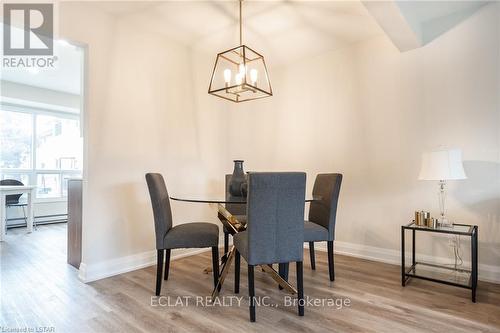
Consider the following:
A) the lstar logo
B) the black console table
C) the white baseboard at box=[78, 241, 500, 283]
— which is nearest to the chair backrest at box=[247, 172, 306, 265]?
the black console table

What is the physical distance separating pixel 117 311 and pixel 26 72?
455cm

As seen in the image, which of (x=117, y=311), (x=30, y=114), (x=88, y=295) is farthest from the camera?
(x=30, y=114)

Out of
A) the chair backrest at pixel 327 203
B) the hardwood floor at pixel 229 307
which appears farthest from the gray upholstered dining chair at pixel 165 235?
the chair backrest at pixel 327 203

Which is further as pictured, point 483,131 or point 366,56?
point 366,56

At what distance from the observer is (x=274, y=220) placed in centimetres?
190

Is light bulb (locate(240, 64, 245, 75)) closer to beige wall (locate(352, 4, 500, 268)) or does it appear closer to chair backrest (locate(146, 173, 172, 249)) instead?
chair backrest (locate(146, 173, 172, 249))

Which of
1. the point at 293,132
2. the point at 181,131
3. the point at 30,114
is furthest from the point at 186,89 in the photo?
the point at 30,114

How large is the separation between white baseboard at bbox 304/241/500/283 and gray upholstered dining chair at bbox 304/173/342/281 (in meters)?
0.73

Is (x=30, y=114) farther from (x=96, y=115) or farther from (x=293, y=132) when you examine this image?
(x=293, y=132)

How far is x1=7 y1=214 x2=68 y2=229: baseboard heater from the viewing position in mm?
5098

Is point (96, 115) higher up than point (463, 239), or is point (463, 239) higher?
point (96, 115)

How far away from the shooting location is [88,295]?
2250mm

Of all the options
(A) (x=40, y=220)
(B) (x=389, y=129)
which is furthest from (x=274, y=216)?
(A) (x=40, y=220)

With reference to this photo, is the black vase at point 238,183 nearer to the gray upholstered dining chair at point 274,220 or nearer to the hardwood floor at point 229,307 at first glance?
the gray upholstered dining chair at point 274,220
